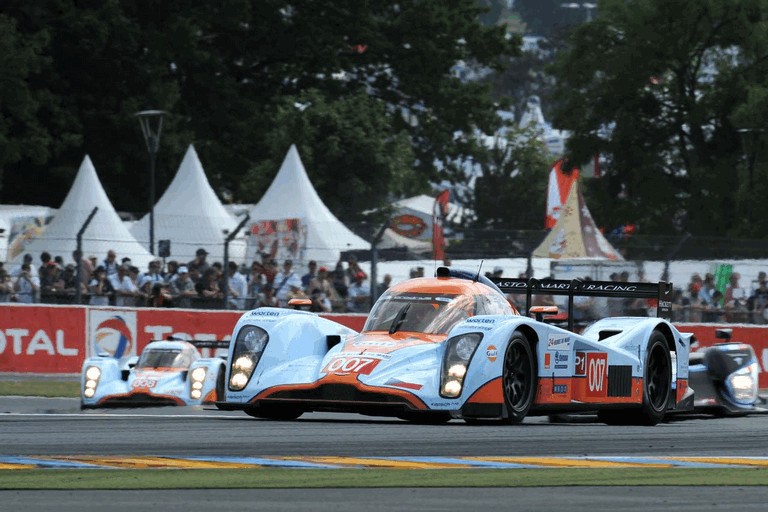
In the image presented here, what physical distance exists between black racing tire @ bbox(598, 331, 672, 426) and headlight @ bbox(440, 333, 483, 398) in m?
1.95

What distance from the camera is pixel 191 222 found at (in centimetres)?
3136

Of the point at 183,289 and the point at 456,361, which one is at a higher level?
the point at 183,289

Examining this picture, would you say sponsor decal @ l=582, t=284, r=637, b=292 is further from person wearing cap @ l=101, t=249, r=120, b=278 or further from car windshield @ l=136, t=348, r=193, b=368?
person wearing cap @ l=101, t=249, r=120, b=278

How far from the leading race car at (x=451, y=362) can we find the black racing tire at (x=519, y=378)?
0.03 feet

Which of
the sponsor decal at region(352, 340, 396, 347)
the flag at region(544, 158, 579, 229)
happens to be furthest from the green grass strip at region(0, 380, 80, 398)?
the flag at region(544, 158, 579, 229)

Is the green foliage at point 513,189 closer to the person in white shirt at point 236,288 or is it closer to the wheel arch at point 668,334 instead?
the person in white shirt at point 236,288

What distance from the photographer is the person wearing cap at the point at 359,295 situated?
24172mm

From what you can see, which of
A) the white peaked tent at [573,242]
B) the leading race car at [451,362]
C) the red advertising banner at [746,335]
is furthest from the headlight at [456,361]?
the white peaked tent at [573,242]

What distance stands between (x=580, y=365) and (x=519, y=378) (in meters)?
0.76

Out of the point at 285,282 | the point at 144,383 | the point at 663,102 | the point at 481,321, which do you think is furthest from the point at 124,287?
the point at 663,102

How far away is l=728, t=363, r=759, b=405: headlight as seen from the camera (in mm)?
15875

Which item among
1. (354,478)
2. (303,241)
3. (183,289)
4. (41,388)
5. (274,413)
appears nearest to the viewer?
(354,478)

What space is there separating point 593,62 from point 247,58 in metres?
14.4

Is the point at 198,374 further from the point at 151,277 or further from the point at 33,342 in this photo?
the point at 151,277
